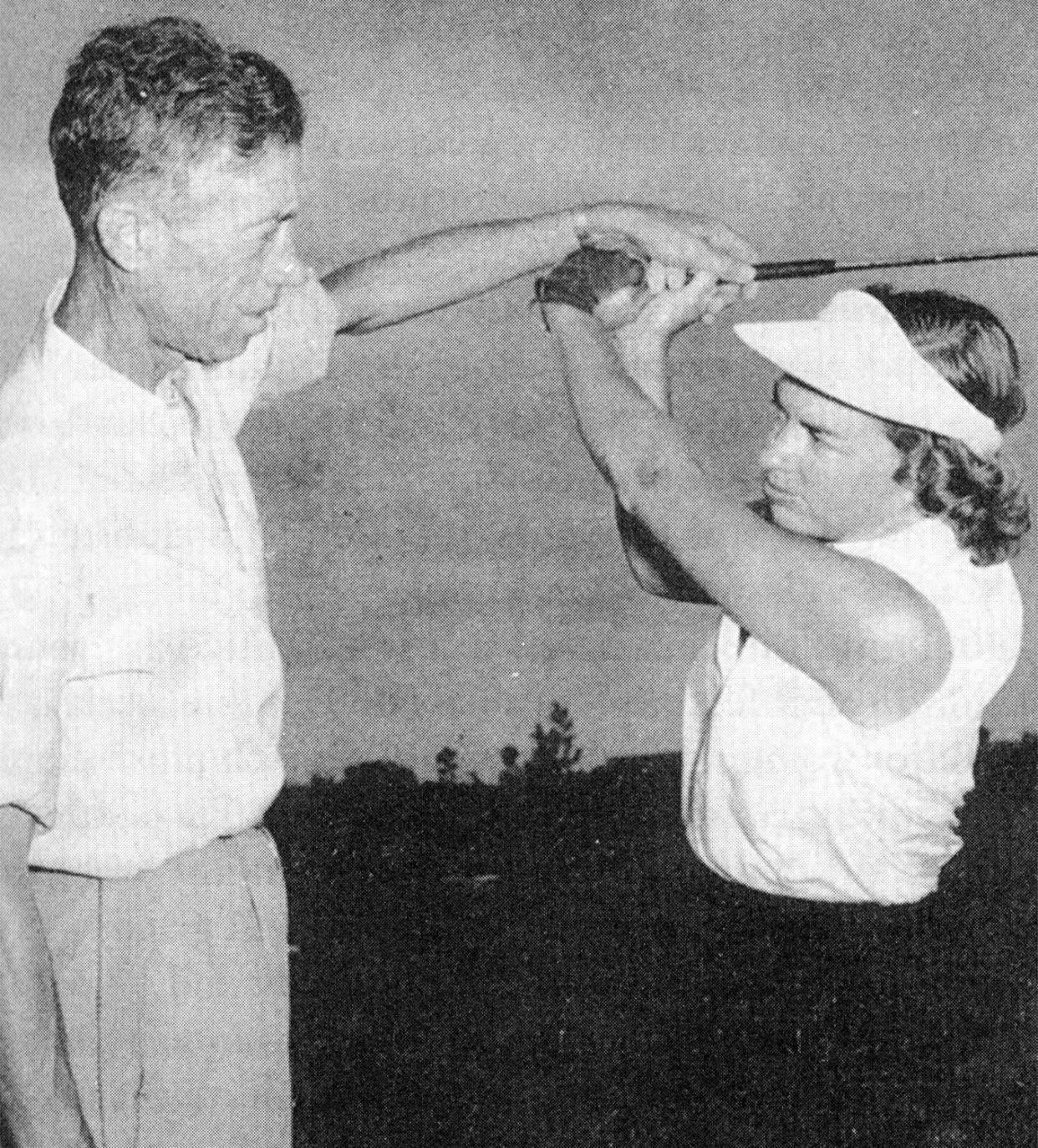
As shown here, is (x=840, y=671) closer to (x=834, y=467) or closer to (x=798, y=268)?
(x=834, y=467)

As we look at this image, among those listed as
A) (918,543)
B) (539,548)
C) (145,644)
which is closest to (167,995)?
(145,644)

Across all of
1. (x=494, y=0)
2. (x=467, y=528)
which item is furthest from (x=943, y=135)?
(x=467, y=528)

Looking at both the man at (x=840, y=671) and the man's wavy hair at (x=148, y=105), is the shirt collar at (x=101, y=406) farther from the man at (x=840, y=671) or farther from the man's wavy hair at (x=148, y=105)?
the man at (x=840, y=671)

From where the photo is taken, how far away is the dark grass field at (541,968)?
180 cm

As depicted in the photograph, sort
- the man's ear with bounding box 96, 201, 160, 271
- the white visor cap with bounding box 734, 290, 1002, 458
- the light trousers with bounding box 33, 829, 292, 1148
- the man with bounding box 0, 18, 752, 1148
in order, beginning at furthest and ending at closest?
the white visor cap with bounding box 734, 290, 1002, 458 → the light trousers with bounding box 33, 829, 292, 1148 → the man's ear with bounding box 96, 201, 160, 271 → the man with bounding box 0, 18, 752, 1148

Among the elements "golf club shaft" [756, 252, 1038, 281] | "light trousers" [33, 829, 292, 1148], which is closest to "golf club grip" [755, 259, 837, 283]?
"golf club shaft" [756, 252, 1038, 281]

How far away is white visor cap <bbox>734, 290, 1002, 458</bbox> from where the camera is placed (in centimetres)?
164

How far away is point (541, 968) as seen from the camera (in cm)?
254

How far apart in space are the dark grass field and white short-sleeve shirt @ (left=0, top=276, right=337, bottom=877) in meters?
0.71

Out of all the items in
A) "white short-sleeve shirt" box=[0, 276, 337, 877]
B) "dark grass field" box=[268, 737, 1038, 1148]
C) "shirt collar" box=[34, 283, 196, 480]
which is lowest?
"dark grass field" box=[268, 737, 1038, 1148]

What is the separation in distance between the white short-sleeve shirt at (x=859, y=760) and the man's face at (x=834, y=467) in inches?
1.3

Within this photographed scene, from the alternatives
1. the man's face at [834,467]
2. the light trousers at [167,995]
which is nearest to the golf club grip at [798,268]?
the man's face at [834,467]

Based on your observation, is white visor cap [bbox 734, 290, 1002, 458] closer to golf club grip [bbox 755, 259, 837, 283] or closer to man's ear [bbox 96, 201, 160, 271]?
golf club grip [bbox 755, 259, 837, 283]

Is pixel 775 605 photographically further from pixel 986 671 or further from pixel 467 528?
pixel 467 528
